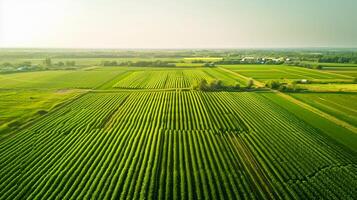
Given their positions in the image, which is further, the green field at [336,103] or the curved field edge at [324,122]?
the green field at [336,103]

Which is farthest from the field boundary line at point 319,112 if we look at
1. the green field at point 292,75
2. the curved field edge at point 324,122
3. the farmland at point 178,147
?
the green field at point 292,75

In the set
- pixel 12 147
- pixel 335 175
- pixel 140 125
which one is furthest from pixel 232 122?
pixel 12 147

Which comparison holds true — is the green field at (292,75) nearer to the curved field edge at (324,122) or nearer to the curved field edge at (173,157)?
the curved field edge at (324,122)

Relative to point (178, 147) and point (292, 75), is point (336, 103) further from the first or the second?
point (292, 75)

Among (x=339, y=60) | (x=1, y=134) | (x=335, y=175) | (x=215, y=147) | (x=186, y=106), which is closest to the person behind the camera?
(x=335, y=175)

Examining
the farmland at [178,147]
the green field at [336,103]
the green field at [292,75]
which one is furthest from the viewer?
the green field at [292,75]

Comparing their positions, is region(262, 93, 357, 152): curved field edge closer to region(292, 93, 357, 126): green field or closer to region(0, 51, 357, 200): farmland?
region(0, 51, 357, 200): farmland

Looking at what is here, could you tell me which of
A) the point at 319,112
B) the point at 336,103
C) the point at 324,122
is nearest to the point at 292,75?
the point at 336,103

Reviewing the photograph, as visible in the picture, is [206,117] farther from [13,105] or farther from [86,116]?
[13,105]
